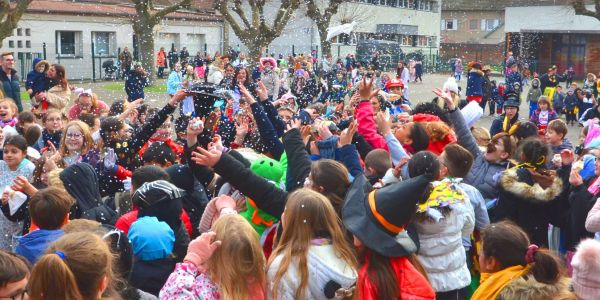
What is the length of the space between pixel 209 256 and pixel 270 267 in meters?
0.31

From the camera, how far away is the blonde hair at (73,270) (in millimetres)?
2609

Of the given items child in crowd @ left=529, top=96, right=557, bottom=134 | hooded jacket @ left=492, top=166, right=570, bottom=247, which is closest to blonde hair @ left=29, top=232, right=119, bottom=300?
hooded jacket @ left=492, top=166, right=570, bottom=247

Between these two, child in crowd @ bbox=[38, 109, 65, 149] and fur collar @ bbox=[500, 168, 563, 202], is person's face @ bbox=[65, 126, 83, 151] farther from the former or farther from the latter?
fur collar @ bbox=[500, 168, 563, 202]

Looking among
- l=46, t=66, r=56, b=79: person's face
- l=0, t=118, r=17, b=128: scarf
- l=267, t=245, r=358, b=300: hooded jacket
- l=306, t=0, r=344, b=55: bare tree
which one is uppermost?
l=306, t=0, r=344, b=55: bare tree

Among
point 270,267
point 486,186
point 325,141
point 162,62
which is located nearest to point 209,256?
point 270,267

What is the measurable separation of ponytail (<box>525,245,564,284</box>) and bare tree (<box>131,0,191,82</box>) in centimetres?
2363

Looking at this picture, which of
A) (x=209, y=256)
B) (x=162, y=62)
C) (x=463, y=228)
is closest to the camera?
(x=209, y=256)

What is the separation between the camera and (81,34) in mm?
35125

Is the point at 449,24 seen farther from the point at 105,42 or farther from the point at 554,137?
the point at 554,137

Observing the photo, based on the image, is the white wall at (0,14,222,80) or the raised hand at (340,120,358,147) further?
the white wall at (0,14,222,80)

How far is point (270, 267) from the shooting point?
3188 mm

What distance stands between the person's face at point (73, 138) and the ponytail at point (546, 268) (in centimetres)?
407

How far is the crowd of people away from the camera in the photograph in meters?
3.08

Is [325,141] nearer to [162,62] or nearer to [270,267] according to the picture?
[270,267]
